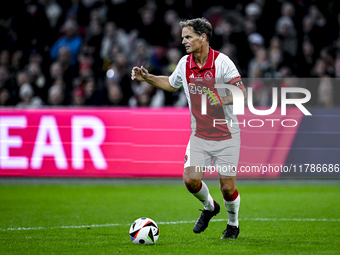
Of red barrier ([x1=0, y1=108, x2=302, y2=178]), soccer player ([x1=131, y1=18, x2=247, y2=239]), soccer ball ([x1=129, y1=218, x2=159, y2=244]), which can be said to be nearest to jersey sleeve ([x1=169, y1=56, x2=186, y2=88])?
soccer player ([x1=131, y1=18, x2=247, y2=239])

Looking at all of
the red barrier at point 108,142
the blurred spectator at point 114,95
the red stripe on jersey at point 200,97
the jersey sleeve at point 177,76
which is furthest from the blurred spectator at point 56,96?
the red stripe on jersey at point 200,97

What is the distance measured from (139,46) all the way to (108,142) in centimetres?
262

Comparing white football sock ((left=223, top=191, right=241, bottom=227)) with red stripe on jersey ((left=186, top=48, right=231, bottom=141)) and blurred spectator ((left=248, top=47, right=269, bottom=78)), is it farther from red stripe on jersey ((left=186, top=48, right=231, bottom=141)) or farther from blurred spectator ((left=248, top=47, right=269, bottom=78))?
blurred spectator ((left=248, top=47, right=269, bottom=78))

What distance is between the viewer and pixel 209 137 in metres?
5.95

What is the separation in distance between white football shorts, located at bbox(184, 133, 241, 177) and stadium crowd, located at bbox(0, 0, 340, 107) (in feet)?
16.4

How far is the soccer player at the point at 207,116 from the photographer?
5.86 meters

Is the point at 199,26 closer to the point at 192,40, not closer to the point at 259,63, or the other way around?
the point at 192,40

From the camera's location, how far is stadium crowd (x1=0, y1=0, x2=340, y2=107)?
11375 millimetres

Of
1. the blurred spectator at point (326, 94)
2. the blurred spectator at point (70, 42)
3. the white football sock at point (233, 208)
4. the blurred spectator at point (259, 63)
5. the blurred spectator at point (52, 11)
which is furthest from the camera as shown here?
the blurred spectator at point (52, 11)

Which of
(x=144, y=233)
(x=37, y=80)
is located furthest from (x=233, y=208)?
(x=37, y=80)

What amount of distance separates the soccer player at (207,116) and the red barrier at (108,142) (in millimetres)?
4445

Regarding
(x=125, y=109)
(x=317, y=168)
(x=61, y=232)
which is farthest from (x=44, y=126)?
(x=317, y=168)

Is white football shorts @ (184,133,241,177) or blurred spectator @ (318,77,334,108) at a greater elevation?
white football shorts @ (184,133,241,177)

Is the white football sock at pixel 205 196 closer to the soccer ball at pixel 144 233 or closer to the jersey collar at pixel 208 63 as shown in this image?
the soccer ball at pixel 144 233
